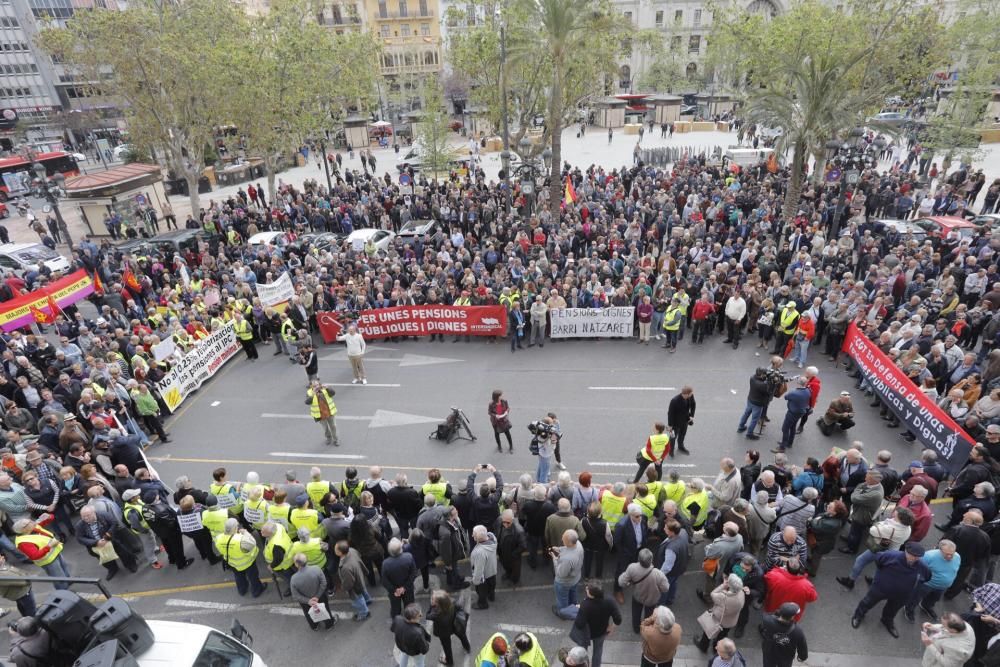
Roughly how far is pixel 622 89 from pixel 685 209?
71.6 m

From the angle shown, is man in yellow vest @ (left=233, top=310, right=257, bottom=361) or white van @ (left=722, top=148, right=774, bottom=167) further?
white van @ (left=722, top=148, right=774, bottom=167)

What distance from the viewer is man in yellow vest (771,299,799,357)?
43.3ft

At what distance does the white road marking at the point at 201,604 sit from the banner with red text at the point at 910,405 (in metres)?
11.4

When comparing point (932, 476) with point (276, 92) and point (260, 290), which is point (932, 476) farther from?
point (276, 92)

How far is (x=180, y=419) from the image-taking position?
43.9 feet

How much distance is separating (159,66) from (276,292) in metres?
16.5

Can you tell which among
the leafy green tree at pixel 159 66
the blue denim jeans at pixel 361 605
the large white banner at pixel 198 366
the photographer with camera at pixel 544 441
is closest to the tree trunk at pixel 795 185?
the photographer with camera at pixel 544 441

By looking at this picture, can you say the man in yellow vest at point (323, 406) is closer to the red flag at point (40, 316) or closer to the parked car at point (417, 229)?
the red flag at point (40, 316)

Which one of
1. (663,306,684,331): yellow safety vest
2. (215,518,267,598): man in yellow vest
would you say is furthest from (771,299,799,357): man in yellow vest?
(215,518,267,598): man in yellow vest

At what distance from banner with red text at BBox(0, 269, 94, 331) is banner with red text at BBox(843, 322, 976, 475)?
2179 centimetres

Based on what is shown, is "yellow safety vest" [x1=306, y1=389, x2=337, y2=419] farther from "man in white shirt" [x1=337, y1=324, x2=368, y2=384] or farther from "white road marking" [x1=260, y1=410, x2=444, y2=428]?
"man in white shirt" [x1=337, y1=324, x2=368, y2=384]

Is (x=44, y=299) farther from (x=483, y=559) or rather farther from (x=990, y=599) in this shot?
(x=990, y=599)

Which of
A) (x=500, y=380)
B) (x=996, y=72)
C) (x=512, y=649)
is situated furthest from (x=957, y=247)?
(x=996, y=72)

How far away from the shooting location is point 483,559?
7.02m
